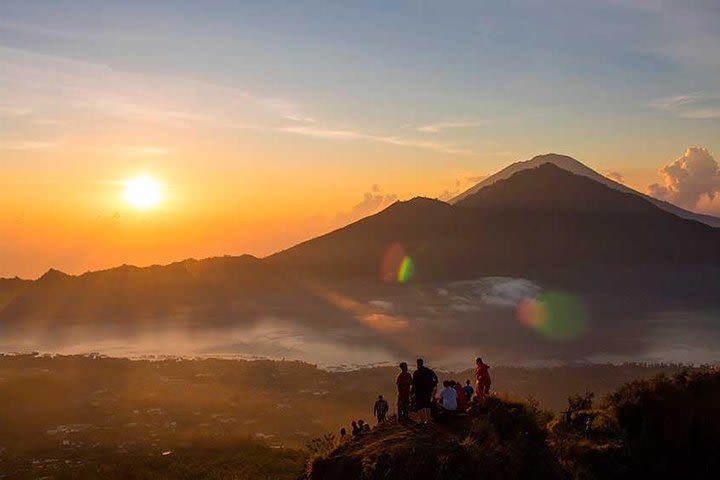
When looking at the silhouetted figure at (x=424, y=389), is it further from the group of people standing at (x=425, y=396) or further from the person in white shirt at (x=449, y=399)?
the person in white shirt at (x=449, y=399)

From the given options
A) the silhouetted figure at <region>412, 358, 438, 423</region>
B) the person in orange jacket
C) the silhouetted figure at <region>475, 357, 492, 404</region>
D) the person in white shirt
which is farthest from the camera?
the silhouetted figure at <region>475, 357, 492, 404</region>

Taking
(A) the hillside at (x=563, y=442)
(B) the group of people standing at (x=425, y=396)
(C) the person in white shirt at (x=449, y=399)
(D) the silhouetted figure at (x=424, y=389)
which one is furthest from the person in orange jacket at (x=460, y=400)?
(D) the silhouetted figure at (x=424, y=389)

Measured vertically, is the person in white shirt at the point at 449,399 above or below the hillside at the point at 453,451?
above

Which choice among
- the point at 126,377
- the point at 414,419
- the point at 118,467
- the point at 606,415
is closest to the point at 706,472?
the point at 606,415

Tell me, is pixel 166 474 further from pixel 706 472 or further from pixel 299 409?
pixel 299 409

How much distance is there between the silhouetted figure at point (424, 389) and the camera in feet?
64.2

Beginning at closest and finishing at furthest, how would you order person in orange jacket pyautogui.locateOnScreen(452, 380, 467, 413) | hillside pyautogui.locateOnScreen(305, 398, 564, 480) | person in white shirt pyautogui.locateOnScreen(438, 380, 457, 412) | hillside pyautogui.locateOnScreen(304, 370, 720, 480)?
hillside pyautogui.locateOnScreen(305, 398, 564, 480), hillside pyautogui.locateOnScreen(304, 370, 720, 480), person in white shirt pyautogui.locateOnScreen(438, 380, 457, 412), person in orange jacket pyautogui.locateOnScreen(452, 380, 467, 413)

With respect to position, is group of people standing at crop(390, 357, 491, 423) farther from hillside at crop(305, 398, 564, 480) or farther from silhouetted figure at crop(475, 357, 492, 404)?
silhouetted figure at crop(475, 357, 492, 404)

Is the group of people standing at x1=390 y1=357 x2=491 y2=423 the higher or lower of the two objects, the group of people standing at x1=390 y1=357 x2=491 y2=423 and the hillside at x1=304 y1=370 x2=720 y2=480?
the higher

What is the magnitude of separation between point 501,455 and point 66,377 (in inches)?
6881

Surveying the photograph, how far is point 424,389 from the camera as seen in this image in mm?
19625

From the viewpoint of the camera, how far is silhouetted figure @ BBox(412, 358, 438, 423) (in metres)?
19.6

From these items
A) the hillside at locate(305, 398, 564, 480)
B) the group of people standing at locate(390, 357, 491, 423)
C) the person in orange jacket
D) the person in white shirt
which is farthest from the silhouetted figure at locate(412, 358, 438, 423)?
the person in orange jacket

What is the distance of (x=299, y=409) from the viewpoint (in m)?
136
